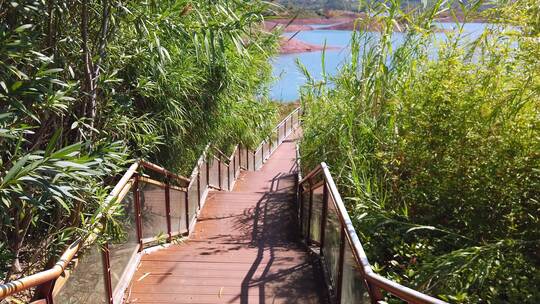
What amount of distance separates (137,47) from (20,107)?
4.66ft

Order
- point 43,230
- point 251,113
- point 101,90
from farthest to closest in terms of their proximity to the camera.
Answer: point 251,113
point 43,230
point 101,90

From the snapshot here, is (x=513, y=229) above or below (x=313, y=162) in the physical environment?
above

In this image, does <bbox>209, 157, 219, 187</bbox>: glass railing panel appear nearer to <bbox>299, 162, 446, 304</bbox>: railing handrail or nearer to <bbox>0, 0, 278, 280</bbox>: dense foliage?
<bbox>0, 0, 278, 280</bbox>: dense foliage

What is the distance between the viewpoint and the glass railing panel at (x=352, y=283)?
228cm

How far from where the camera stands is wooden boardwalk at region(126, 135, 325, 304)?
11.2 feet

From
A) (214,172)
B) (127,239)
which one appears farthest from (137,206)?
(214,172)

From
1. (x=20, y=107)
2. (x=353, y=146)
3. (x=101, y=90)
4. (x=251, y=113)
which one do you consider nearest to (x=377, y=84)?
(x=353, y=146)

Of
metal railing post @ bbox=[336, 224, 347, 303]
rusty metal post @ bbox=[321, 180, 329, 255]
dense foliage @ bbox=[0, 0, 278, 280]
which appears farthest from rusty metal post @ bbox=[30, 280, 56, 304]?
rusty metal post @ bbox=[321, 180, 329, 255]

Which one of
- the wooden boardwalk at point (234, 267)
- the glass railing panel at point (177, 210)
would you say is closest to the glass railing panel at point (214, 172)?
the wooden boardwalk at point (234, 267)

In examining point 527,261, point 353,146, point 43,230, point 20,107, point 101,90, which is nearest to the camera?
point 20,107

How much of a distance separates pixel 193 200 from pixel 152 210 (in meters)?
1.76

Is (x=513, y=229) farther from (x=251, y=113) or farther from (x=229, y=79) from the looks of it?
(x=251, y=113)

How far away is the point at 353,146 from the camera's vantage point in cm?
389

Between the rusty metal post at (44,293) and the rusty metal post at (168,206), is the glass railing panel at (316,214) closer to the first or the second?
the rusty metal post at (168,206)
